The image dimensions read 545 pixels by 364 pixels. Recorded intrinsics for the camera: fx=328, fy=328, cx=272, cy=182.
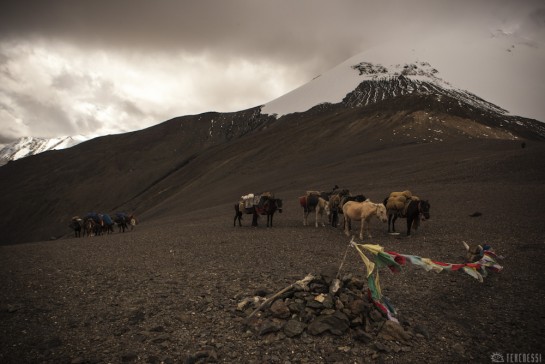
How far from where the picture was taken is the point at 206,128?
127 meters

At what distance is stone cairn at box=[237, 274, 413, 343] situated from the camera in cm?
622

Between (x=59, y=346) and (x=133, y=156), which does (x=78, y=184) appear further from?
(x=59, y=346)

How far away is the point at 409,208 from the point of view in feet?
Answer: 48.6

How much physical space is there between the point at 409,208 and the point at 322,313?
32.4 ft

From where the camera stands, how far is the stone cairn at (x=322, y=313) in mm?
6219

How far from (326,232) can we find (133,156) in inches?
4275

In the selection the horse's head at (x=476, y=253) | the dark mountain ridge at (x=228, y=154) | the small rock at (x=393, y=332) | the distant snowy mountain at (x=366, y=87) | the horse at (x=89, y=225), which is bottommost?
the small rock at (x=393, y=332)

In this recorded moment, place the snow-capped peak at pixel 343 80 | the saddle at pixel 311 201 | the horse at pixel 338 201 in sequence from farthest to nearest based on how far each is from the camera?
the snow-capped peak at pixel 343 80 → the saddle at pixel 311 201 → the horse at pixel 338 201

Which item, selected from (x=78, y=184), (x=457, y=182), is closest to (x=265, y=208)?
(x=457, y=182)

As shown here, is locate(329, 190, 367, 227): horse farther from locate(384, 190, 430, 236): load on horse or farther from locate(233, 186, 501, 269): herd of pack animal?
locate(384, 190, 430, 236): load on horse

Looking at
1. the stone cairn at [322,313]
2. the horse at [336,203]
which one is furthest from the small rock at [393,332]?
the horse at [336,203]

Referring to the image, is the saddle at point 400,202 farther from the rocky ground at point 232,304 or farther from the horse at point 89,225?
the horse at point 89,225

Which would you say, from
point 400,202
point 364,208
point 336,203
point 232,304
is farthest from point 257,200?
point 232,304

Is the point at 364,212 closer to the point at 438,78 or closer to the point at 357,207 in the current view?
the point at 357,207
